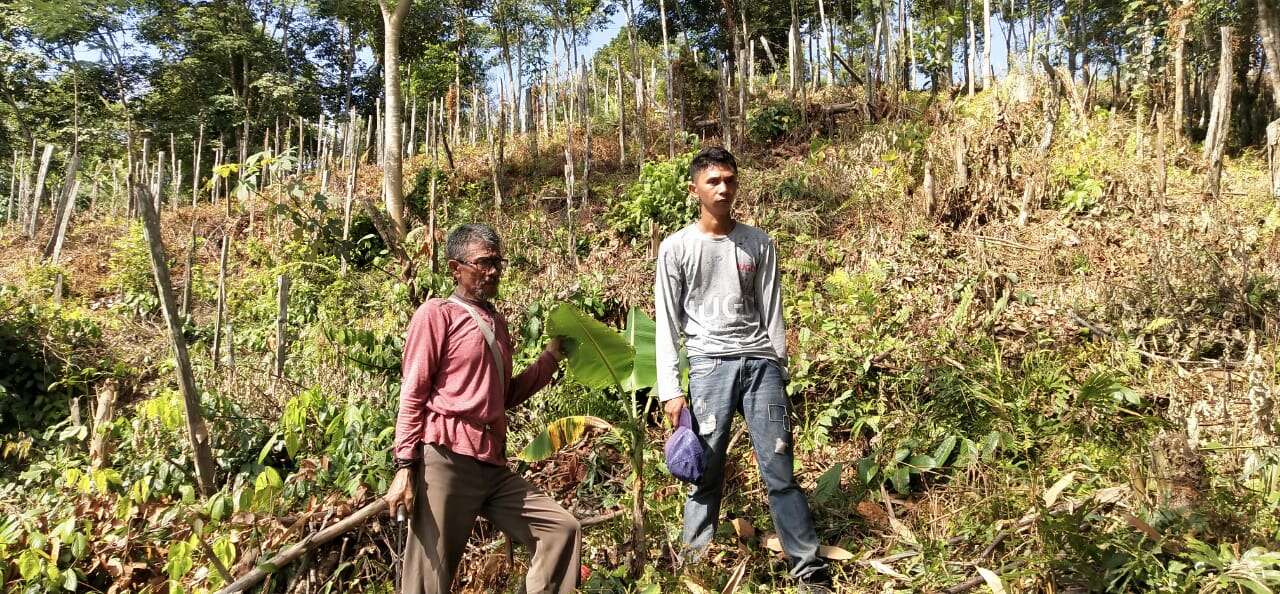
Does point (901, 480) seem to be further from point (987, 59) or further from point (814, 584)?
point (987, 59)

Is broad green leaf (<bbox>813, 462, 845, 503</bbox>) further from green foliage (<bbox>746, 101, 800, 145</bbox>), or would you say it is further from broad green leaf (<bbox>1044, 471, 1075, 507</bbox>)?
green foliage (<bbox>746, 101, 800, 145</bbox>)

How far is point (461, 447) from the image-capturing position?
251cm

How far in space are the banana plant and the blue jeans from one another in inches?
10.4

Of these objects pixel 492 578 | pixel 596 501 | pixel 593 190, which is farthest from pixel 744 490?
pixel 593 190

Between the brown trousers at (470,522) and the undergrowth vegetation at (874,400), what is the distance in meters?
0.45

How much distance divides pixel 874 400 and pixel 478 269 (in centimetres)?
278

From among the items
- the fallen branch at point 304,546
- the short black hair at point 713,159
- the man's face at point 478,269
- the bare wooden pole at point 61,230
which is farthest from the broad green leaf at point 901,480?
the bare wooden pole at point 61,230

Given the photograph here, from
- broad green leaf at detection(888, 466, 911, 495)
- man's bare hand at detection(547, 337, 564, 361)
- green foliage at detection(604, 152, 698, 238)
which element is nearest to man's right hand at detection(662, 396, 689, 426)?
man's bare hand at detection(547, 337, 564, 361)

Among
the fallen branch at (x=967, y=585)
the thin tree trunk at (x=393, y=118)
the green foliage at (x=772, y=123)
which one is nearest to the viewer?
the fallen branch at (x=967, y=585)

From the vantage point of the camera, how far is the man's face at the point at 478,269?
2.60m

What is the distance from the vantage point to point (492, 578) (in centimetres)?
328

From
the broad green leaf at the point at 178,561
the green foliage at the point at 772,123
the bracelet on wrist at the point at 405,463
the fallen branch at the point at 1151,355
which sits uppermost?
the green foliage at the point at 772,123

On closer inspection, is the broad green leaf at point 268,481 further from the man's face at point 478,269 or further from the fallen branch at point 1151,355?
the fallen branch at point 1151,355

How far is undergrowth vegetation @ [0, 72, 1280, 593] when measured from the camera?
10.2 ft
